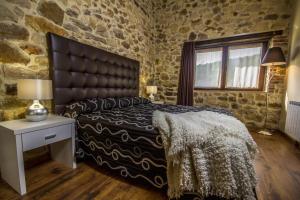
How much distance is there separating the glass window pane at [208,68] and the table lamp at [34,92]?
340 centimetres

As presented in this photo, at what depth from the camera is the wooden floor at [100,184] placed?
1290mm

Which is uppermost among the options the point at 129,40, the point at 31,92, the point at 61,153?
the point at 129,40

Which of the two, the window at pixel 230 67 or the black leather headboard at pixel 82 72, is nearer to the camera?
the black leather headboard at pixel 82 72

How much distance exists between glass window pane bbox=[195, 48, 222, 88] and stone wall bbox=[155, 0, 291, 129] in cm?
25

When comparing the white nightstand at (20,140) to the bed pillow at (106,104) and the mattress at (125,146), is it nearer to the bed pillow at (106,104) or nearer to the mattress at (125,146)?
the mattress at (125,146)

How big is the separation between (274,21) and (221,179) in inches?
140

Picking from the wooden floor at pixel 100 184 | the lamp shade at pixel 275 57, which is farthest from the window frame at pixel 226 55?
the wooden floor at pixel 100 184

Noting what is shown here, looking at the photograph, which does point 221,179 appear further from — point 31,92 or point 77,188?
point 31,92

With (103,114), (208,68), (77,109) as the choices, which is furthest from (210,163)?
(208,68)

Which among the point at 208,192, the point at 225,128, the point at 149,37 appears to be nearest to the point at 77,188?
the point at 208,192

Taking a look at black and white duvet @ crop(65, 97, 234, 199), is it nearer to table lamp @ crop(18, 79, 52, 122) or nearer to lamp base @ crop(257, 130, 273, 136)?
table lamp @ crop(18, 79, 52, 122)

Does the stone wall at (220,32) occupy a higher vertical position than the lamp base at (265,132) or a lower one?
higher

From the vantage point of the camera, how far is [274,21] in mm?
3018

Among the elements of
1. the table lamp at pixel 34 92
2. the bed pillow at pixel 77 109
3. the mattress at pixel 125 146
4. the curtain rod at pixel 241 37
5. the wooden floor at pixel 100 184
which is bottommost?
the wooden floor at pixel 100 184
